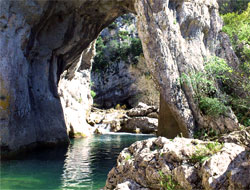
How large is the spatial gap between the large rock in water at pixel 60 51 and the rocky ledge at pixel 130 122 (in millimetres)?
6085

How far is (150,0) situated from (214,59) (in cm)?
373

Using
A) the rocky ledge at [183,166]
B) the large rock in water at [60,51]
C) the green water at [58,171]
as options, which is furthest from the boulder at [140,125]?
the rocky ledge at [183,166]

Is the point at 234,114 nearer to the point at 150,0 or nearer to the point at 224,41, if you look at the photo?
the point at 224,41

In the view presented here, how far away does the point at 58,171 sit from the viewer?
21.6 ft

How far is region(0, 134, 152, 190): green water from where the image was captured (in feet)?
17.6

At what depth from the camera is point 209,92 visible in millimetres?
9625

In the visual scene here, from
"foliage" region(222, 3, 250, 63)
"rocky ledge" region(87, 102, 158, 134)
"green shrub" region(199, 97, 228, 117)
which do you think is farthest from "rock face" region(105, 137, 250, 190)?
"rocky ledge" region(87, 102, 158, 134)

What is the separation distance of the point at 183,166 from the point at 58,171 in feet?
15.7

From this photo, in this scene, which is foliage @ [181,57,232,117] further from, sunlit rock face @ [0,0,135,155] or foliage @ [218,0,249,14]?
foliage @ [218,0,249,14]

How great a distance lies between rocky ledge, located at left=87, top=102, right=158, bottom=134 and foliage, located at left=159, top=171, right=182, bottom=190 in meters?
15.4

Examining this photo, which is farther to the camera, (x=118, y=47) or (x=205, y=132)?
(x=118, y=47)

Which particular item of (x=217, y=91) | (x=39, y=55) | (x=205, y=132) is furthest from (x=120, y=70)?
(x=205, y=132)

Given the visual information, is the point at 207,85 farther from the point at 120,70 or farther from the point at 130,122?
the point at 120,70

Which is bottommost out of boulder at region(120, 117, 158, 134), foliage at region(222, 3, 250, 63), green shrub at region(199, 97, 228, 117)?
boulder at region(120, 117, 158, 134)
